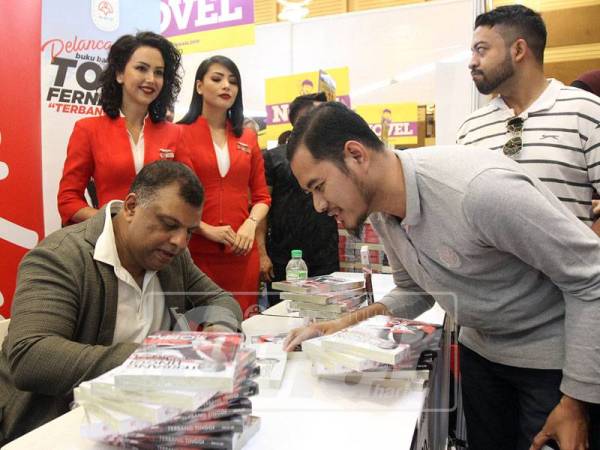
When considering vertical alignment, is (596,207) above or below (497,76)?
below

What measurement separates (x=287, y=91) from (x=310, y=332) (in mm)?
3489

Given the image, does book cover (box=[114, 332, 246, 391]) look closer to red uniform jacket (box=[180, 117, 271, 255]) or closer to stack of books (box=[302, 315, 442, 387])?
stack of books (box=[302, 315, 442, 387])

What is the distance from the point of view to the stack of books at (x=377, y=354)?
1.13 m

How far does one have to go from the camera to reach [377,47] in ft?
21.9

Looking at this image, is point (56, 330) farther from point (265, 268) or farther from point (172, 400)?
point (265, 268)

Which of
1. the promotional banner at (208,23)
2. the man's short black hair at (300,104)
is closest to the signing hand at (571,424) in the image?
the man's short black hair at (300,104)

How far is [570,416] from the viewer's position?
1080 millimetres

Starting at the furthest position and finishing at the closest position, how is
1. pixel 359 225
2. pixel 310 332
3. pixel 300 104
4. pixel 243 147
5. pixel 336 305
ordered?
pixel 300 104 → pixel 243 147 → pixel 336 305 → pixel 310 332 → pixel 359 225

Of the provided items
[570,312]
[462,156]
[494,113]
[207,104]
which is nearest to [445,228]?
[462,156]

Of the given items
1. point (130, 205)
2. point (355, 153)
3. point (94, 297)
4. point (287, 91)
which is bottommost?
point (94, 297)

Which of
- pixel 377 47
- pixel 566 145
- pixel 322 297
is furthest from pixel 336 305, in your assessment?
pixel 377 47

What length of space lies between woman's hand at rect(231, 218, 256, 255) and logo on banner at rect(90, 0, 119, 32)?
1.43 metres

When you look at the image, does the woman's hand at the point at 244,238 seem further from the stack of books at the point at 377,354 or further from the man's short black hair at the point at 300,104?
the stack of books at the point at 377,354

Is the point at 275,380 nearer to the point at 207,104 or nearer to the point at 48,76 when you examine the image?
the point at 207,104
